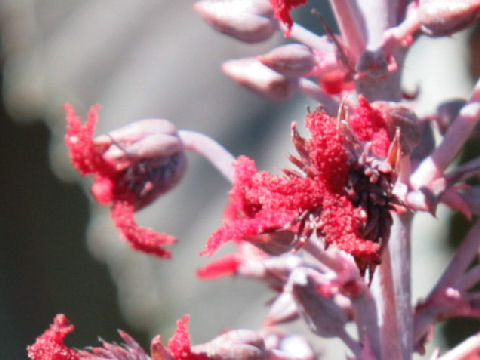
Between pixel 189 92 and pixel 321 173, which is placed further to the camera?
pixel 189 92

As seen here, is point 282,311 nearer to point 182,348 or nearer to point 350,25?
point 182,348

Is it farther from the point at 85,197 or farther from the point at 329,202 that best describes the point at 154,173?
the point at 85,197

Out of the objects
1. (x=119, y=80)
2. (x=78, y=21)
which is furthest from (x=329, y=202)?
(x=78, y=21)

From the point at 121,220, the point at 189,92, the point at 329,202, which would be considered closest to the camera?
the point at 329,202

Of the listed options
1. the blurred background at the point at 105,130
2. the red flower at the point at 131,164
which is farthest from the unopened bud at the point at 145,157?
the blurred background at the point at 105,130

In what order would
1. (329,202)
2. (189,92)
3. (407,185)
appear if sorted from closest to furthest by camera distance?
(329,202) → (407,185) → (189,92)

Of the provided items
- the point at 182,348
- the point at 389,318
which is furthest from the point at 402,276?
the point at 182,348
